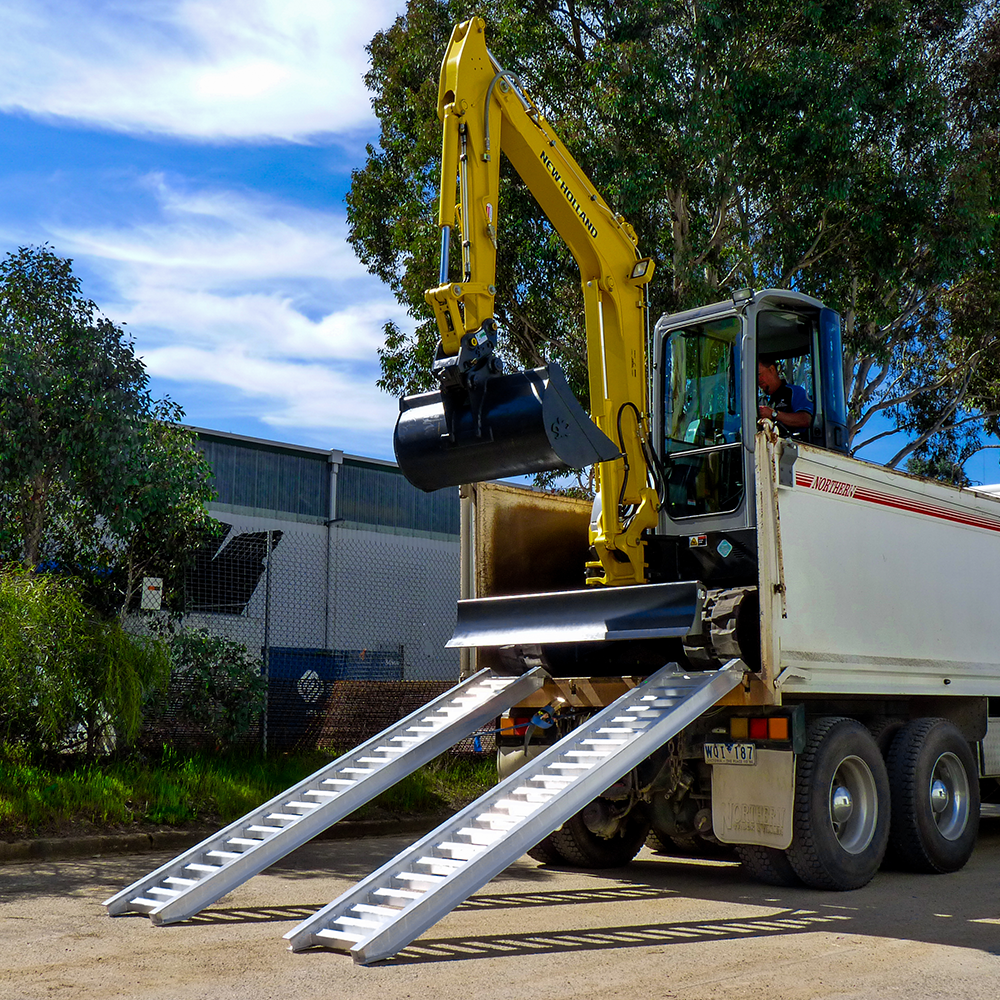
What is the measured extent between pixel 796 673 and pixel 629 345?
3092 mm

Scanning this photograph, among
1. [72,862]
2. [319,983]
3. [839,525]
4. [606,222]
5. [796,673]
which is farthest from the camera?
[606,222]

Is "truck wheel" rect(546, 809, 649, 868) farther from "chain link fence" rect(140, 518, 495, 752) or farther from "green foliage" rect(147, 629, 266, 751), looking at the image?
"green foliage" rect(147, 629, 266, 751)

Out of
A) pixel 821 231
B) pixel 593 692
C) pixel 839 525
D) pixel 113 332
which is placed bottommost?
pixel 593 692

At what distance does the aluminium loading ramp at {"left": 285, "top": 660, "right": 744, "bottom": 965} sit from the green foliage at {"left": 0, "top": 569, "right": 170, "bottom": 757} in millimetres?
5230

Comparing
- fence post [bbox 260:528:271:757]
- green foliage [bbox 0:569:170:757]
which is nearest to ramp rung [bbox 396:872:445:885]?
green foliage [bbox 0:569:170:757]

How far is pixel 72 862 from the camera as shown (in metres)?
8.72

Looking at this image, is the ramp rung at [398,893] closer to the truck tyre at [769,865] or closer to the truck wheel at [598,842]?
the truck tyre at [769,865]

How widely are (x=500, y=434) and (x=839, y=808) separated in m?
3.21

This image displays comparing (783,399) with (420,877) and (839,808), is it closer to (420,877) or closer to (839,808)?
(839,808)

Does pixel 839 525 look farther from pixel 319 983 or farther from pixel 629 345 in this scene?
pixel 319 983

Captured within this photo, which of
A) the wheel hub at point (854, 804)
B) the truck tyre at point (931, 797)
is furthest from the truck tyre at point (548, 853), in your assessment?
the truck tyre at point (931, 797)

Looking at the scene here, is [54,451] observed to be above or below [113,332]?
below

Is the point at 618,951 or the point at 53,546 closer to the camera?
the point at 618,951

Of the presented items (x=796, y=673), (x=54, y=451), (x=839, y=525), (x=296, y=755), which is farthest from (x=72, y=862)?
(x=839, y=525)
